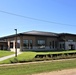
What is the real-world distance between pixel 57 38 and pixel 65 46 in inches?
146

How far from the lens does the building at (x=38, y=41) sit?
48.9 m

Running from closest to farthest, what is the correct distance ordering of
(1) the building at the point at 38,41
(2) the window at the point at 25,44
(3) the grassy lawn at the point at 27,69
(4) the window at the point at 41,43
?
(3) the grassy lawn at the point at 27,69, (1) the building at the point at 38,41, (2) the window at the point at 25,44, (4) the window at the point at 41,43

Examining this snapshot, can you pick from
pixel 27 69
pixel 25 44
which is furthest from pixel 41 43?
pixel 27 69

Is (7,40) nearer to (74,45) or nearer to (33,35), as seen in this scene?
(33,35)

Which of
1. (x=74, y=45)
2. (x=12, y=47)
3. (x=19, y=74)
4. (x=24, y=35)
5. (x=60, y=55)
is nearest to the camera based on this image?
(x=19, y=74)

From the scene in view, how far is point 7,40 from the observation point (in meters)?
55.9

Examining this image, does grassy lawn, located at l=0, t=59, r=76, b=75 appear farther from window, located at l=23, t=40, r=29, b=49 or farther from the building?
window, located at l=23, t=40, r=29, b=49

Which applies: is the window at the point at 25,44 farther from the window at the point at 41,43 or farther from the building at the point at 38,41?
the window at the point at 41,43

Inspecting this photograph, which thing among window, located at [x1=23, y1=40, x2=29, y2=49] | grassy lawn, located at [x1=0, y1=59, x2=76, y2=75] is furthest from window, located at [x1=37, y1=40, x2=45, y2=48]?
A: grassy lawn, located at [x1=0, y1=59, x2=76, y2=75]

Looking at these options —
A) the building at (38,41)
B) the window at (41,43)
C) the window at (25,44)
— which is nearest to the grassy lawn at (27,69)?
the building at (38,41)

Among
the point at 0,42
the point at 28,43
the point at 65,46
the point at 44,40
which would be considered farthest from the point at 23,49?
the point at 65,46

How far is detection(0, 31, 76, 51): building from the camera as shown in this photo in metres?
48.9

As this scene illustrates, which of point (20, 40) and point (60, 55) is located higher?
point (20, 40)

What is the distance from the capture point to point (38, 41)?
170 ft
